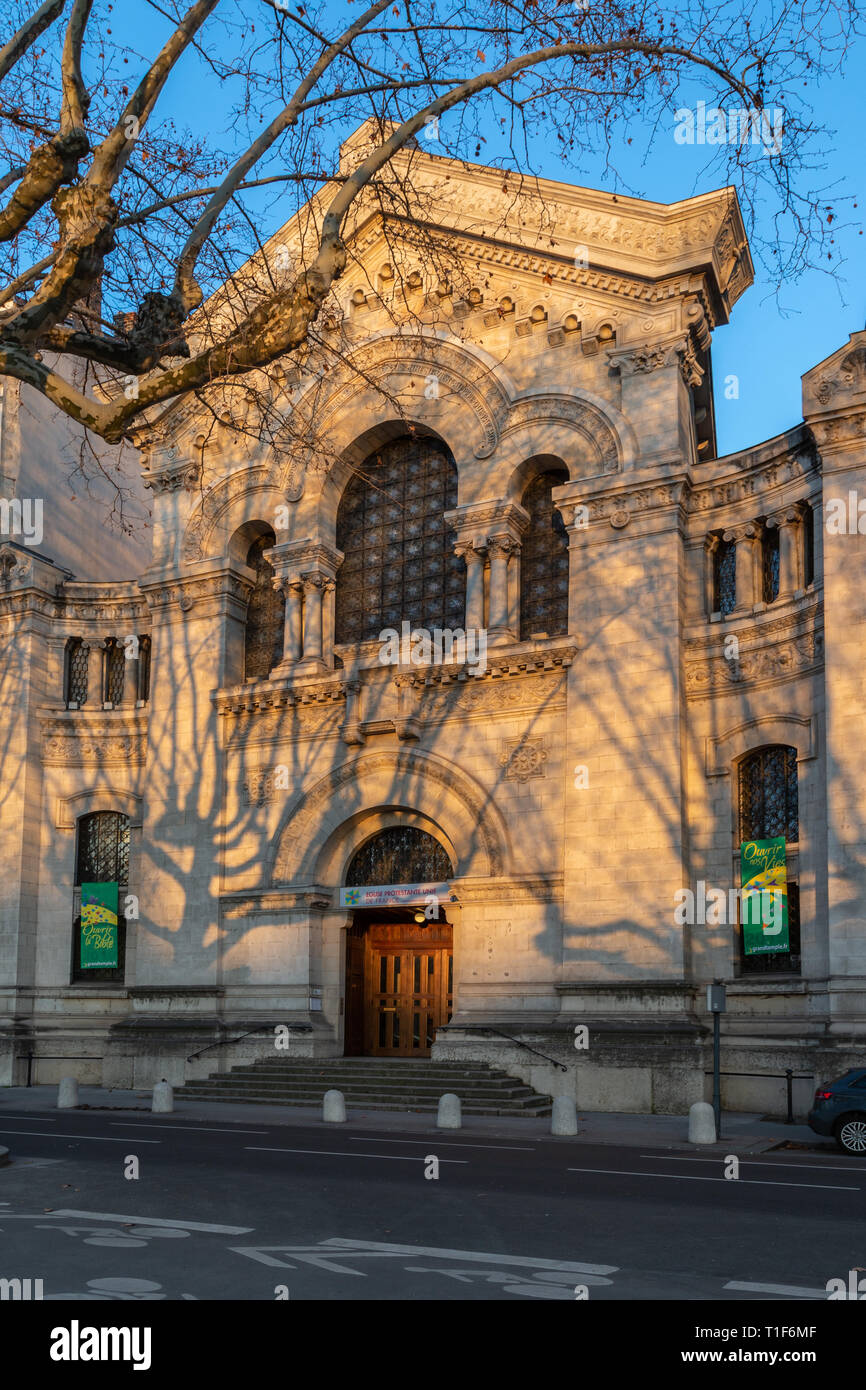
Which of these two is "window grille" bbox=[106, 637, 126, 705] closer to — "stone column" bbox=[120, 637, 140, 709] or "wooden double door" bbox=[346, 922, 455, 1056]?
"stone column" bbox=[120, 637, 140, 709]

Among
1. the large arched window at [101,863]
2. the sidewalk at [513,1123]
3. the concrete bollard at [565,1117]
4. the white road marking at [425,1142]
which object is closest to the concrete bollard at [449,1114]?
the sidewalk at [513,1123]

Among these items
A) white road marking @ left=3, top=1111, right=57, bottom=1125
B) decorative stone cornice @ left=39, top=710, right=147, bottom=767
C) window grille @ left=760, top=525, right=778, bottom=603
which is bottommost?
white road marking @ left=3, top=1111, right=57, bottom=1125

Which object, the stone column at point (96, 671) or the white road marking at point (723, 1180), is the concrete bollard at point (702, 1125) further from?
the stone column at point (96, 671)

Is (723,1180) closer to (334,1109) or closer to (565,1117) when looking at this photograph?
(565,1117)

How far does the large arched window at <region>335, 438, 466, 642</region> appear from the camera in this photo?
103 feet

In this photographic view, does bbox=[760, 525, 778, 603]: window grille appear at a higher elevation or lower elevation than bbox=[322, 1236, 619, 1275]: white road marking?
higher

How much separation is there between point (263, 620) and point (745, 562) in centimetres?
1234

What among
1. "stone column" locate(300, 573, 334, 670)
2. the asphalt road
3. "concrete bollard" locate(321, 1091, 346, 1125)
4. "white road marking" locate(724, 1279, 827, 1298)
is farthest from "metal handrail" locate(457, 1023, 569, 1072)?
"white road marking" locate(724, 1279, 827, 1298)

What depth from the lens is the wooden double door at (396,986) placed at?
3016 centimetres

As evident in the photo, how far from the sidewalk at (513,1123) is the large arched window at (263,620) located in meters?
10.6

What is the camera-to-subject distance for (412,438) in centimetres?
3231

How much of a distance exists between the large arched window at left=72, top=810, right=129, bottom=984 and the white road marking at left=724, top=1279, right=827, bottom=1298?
2721cm

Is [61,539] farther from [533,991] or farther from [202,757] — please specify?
[533,991]

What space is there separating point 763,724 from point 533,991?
6994 mm
